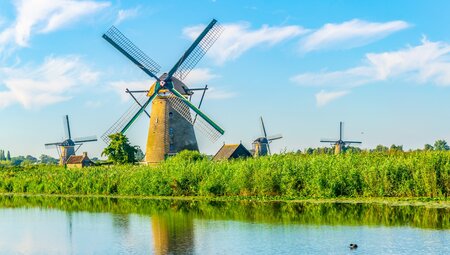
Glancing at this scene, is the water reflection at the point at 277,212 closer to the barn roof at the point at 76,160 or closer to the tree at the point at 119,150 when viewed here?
the tree at the point at 119,150

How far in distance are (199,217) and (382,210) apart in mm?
6566

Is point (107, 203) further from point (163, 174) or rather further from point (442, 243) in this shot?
point (442, 243)

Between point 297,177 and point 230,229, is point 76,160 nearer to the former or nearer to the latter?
point 297,177

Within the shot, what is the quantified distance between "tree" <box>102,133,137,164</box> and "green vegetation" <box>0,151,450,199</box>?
9.67 metres

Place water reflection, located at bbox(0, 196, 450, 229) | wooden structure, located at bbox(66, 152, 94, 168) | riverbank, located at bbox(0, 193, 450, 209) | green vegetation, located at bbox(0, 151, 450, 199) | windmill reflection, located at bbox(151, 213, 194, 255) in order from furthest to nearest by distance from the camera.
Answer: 1. wooden structure, located at bbox(66, 152, 94, 168)
2. green vegetation, located at bbox(0, 151, 450, 199)
3. riverbank, located at bbox(0, 193, 450, 209)
4. water reflection, located at bbox(0, 196, 450, 229)
5. windmill reflection, located at bbox(151, 213, 194, 255)

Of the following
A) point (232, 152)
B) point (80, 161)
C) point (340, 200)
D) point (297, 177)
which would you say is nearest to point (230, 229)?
point (340, 200)

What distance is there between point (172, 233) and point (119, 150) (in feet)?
97.1

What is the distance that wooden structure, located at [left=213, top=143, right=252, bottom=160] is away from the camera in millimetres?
47250

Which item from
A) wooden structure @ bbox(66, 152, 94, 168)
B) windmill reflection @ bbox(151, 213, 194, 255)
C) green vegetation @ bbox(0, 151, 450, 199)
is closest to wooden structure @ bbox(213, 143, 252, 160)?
green vegetation @ bbox(0, 151, 450, 199)

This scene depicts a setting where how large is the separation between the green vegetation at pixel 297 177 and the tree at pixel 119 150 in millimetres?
→ 9672

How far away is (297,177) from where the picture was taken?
30234 mm

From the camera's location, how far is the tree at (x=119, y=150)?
1929 inches

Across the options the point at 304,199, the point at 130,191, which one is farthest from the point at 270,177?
the point at 130,191

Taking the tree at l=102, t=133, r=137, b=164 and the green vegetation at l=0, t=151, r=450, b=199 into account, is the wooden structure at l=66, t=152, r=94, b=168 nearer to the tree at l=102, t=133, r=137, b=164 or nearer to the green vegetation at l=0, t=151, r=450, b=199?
the tree at l=102, t=133, r=137, b=164
